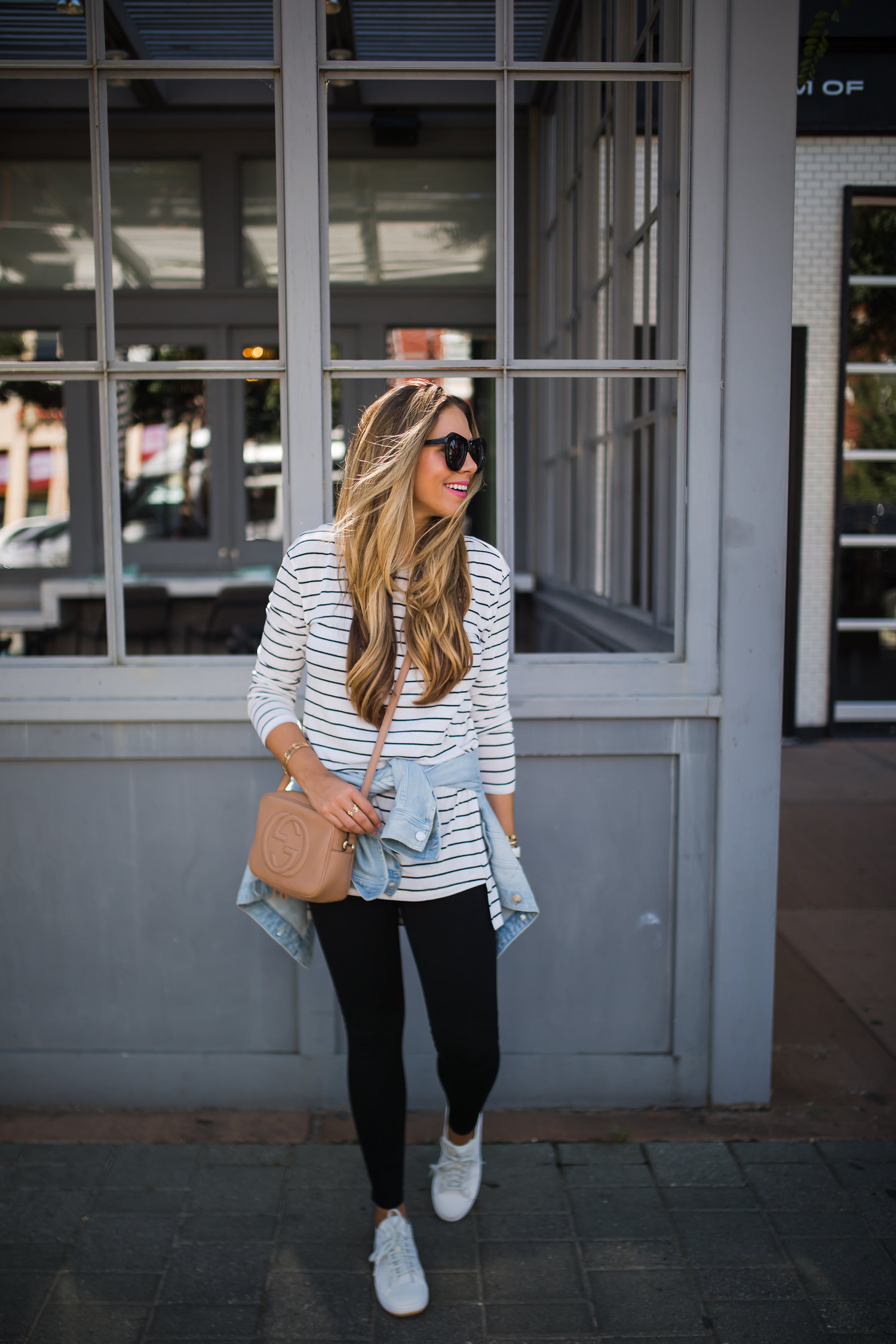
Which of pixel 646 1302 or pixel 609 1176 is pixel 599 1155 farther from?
pixel 646 1302

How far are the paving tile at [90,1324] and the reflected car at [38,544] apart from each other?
6669 mm

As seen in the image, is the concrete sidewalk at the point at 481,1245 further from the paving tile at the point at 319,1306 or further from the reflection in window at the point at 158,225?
the reflection in window at the point at 158,225

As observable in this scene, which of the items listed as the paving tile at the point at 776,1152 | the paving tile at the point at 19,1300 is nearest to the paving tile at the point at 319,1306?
the paving tile at the point at 19,1300

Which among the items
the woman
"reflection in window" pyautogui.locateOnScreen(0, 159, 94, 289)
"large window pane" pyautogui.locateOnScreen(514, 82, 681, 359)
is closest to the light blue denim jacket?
the woman

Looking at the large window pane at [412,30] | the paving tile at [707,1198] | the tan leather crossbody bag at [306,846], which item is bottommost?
the paving tile at [707,1198]

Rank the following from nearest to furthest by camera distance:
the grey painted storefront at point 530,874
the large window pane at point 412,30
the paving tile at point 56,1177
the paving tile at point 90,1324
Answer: the paving tile at point 90,1324
the paving tile at point 56,1177
the grey painted storefront at point 530,874
the large window pane at point 412,30

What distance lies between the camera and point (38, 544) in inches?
315

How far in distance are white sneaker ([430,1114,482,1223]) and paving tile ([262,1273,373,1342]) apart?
24 cm

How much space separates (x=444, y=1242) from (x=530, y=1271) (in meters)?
0.21

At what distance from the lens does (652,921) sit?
8.86 feet

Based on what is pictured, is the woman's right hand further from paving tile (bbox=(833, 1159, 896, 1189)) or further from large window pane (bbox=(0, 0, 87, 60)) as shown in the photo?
large window pane (bbox=(0, 0, 87, 60))

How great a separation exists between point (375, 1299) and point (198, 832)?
47.1 inches

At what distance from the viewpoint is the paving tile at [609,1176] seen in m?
2.39

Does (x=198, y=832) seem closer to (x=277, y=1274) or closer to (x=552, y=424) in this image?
(x=277, y=1274)
